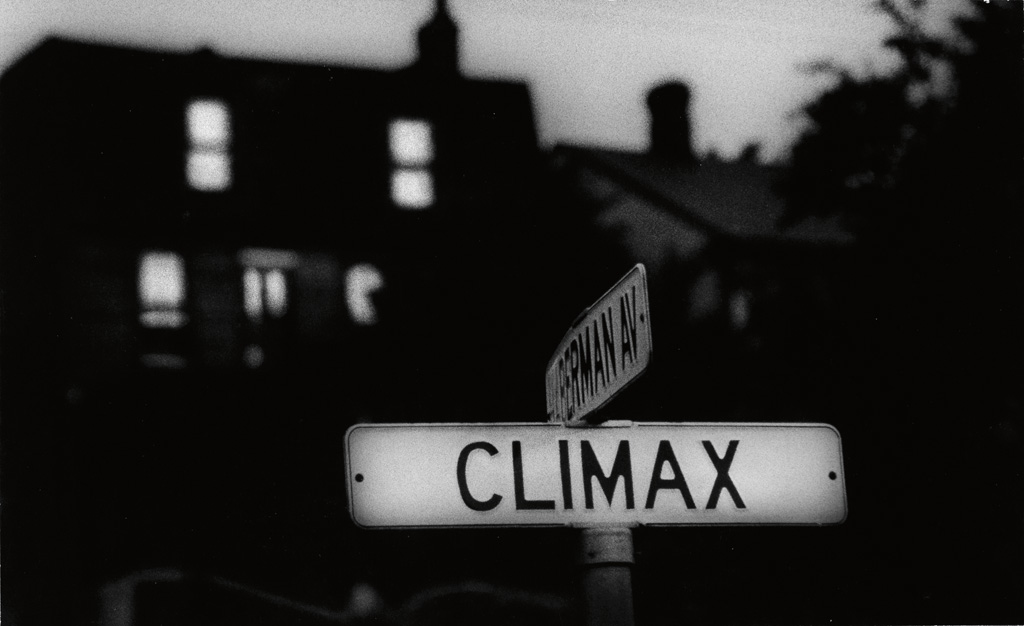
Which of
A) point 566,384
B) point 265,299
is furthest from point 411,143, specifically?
point 566,384

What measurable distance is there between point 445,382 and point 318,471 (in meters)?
1.54

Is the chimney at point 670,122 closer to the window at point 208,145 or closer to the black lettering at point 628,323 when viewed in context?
the window at point 208,145

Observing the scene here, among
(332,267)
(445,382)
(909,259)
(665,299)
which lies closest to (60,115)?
(332,267)

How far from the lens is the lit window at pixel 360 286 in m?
11.5

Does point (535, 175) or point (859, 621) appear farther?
point (535, 175)

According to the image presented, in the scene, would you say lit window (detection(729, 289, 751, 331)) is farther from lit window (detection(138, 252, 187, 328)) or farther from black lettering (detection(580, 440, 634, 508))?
black lettering (detection(580, 440, 634, 508))

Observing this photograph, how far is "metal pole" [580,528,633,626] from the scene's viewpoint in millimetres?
2553

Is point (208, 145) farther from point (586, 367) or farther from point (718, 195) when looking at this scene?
point (586, 367)

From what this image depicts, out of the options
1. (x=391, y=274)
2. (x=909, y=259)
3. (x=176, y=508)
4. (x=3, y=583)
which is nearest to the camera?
(x=909, y=259)

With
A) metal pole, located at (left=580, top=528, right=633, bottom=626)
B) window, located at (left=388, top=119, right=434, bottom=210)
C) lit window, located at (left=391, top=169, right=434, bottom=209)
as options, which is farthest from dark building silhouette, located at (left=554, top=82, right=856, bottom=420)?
metal pole, located at (left=580, top=528, right=633, bottom=626)

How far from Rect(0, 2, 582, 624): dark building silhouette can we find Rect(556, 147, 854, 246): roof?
97cm

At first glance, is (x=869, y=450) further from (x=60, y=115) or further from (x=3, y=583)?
(x=60, y=115)

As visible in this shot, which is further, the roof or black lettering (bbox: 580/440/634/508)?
the roof

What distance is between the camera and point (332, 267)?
12.2 m
